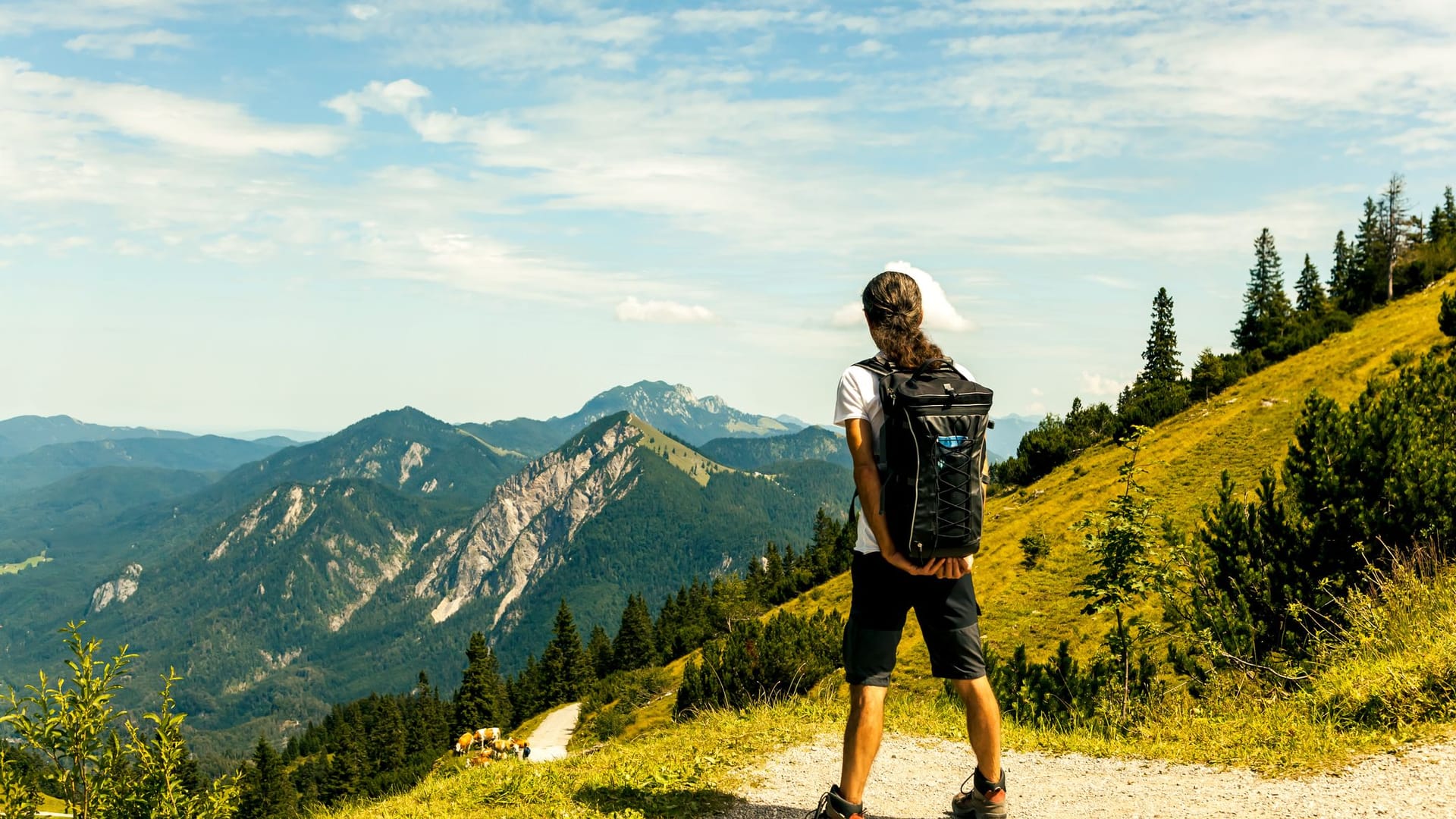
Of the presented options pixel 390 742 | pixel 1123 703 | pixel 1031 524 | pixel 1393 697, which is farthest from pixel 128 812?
pixel 390 742

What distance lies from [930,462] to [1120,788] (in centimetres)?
368

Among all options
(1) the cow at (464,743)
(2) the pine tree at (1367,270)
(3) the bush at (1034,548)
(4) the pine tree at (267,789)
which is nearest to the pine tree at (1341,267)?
(2) the pine tree at (1367,270)

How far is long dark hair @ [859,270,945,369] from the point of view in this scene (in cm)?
539

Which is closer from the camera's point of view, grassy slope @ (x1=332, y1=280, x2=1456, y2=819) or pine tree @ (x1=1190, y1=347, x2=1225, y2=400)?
grassy slope @ (x1=332, y1=280, x2=1456, y2=819)

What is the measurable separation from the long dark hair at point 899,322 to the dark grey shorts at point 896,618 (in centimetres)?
132

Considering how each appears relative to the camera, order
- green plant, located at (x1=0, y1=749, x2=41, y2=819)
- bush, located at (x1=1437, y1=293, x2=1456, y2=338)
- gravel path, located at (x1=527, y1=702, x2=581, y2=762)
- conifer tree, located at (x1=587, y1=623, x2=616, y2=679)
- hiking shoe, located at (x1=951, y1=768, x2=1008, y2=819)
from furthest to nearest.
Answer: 1. conifer tree, located at (x1=587, y1=623, x2=616, y2=679)
2. gravel path, located at (x1=527, y1=702, x2=581, y2=762)
3. bush, located at (x1=1437, y1=293, x2=1456, y2=338)
4. green plant, located at (x1=0, y1=749, x2=41, y2=819)
5. hiking shoe, located at (x1=951, y1=768, x2=1008, y2=819)

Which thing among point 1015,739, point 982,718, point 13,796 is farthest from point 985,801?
point 13,796

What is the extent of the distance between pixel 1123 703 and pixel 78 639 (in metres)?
9.89

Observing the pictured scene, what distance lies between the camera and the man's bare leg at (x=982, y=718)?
18.4 feet

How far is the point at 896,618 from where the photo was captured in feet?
17.7

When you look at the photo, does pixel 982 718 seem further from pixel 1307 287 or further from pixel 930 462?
pixel 1307 287

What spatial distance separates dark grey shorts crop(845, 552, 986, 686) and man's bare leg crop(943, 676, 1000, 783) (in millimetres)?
137

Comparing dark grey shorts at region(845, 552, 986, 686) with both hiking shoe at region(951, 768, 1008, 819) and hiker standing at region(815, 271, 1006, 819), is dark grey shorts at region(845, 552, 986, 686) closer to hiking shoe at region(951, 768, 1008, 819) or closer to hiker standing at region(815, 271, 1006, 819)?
hiker standing at region(815, 271, 1006, 819)

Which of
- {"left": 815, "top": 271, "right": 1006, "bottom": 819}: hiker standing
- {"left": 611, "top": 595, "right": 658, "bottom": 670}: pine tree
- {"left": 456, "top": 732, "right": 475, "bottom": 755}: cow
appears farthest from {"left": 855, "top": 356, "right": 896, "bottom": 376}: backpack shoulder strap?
{"left": 611, "top": 595, "right": 658, "bottom": 670}: pine tree
